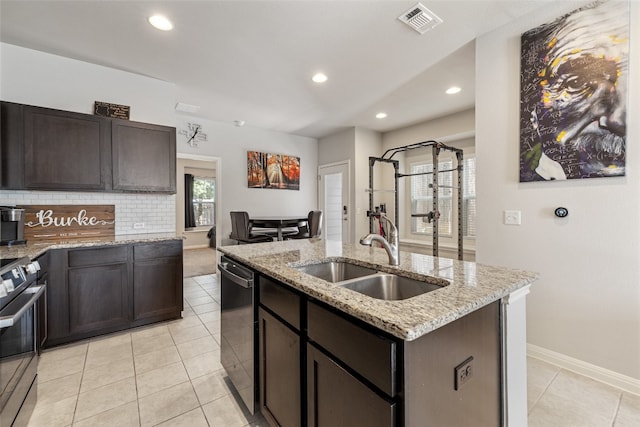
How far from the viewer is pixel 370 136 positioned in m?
5.54

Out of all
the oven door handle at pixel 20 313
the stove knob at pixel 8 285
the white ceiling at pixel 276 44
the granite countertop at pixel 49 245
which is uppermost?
the white ceiling at pixel 276 44

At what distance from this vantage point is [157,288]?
2.84 metres

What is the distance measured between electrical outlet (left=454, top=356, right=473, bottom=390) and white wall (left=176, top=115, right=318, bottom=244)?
4625 mm

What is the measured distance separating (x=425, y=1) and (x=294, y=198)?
13.9 ft

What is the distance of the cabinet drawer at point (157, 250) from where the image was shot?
272 centimetres

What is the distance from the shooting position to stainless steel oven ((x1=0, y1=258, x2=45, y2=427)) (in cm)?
127

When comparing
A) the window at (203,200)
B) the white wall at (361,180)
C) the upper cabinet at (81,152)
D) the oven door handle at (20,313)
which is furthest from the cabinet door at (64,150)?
the window at (203,200)

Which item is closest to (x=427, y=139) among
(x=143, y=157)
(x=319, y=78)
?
(x=319, y=78)

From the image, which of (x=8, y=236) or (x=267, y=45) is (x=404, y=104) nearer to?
(x=267, y=45)

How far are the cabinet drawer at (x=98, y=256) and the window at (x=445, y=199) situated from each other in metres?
4.03

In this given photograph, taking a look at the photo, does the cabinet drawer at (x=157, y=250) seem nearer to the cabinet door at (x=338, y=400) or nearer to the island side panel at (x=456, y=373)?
the cabinet door at (x=338, y=400)

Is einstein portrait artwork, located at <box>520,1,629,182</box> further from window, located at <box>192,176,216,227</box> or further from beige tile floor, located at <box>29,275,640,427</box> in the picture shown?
window, located at <box>192,176,216,227</box>

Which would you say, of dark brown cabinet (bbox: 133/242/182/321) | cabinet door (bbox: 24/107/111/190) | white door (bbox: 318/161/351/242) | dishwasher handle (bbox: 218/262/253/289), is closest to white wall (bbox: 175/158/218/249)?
white door (bbox: 318/161/351/242)

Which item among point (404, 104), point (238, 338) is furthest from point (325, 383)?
point (404, 104)
